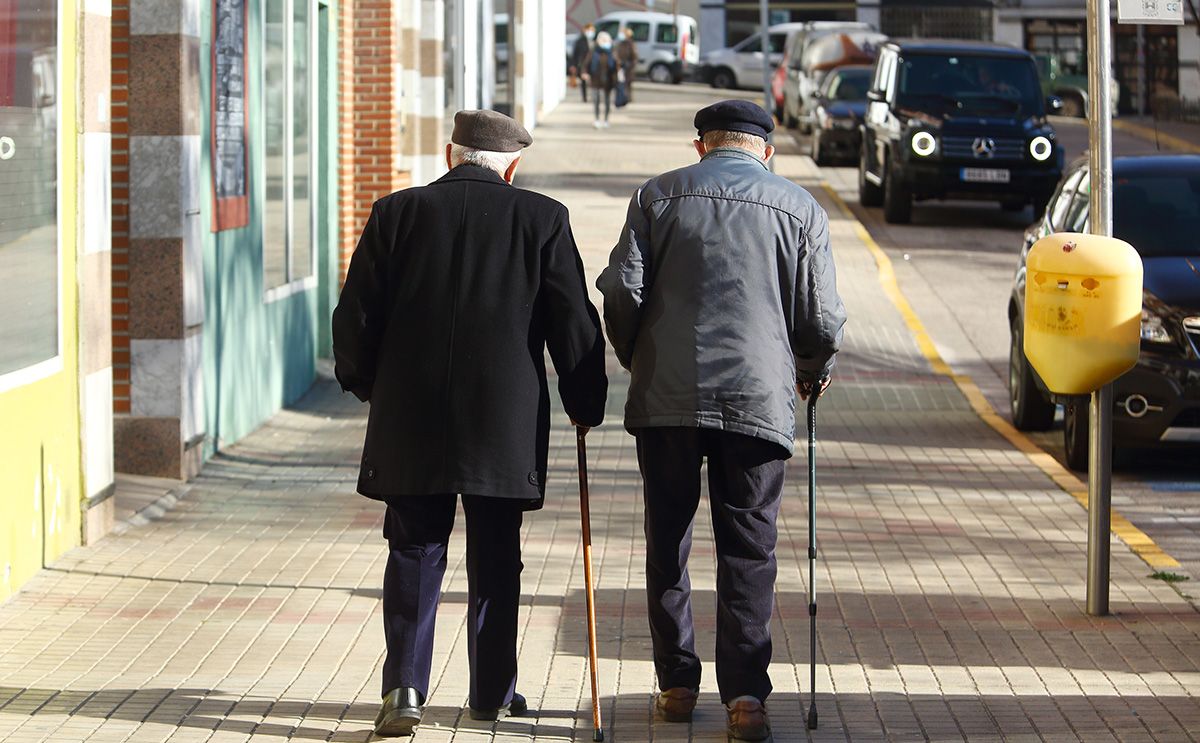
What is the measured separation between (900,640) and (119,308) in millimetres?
5024

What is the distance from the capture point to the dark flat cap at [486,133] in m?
5.89

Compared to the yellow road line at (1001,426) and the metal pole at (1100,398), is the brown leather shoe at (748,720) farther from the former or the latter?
the yellow road line at (1001,426)

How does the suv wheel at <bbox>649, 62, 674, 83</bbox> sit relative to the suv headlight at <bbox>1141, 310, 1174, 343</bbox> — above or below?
above

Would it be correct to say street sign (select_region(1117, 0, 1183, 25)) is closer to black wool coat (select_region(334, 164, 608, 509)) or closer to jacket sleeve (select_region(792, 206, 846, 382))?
jacket sleeve (select_region(792, 206, 846, 382))

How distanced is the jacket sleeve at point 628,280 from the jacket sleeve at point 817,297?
48cm

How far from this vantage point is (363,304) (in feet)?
18.9

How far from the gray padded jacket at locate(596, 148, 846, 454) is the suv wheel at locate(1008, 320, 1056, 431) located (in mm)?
6665

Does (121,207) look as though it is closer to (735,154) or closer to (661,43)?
(735,154)

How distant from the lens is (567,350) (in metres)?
5.80

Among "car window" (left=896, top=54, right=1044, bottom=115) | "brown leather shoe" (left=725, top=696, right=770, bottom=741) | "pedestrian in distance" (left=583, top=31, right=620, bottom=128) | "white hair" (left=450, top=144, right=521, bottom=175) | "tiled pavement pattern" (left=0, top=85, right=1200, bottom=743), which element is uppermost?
→ "pedestrian in distance" (left=583, top=31, right=620, bottom=128)

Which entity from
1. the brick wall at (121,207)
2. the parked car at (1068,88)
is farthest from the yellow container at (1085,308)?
the parked car at (1068,88)

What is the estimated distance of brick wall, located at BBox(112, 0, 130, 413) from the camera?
33.0ft

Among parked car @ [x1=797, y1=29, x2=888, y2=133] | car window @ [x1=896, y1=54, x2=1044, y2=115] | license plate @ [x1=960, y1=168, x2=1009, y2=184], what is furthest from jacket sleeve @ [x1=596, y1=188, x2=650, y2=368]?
parked car @ [x1=797, y1=29, x2=888, y2=133]

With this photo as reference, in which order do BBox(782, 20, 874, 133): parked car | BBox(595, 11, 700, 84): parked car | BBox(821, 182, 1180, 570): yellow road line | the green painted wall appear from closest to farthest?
BBox(821, 182, 1180, 570): yellow road line → the green painted wall → BBox(782, 20, 874, 133): parked car → BBox(595, 11, 700, 84): parked car
